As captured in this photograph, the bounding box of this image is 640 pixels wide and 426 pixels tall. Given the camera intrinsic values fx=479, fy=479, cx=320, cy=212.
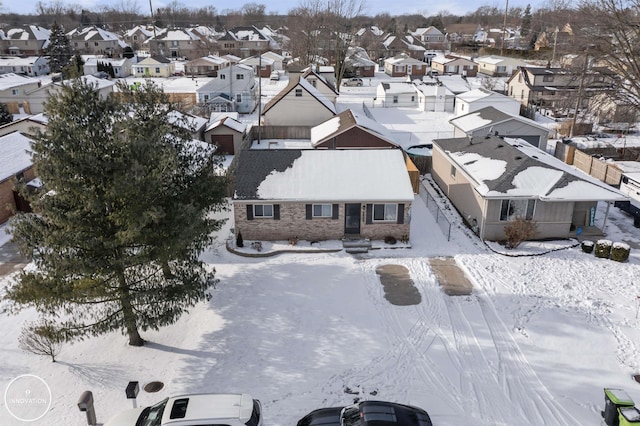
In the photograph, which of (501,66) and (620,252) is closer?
(620,252)

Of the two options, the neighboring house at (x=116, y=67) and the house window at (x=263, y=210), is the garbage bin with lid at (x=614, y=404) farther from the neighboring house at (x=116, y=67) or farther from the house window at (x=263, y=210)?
the neighboring house at (x=116, y=67)

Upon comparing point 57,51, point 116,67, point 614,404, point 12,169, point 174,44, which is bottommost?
point 614,404

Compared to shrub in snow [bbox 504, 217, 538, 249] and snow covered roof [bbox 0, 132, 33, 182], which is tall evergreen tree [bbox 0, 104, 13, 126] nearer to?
snow covered roof [bbox 0, 132, 33, 182]

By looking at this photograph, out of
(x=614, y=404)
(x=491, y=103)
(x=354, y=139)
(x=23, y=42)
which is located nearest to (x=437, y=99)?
(x=491, y=103)

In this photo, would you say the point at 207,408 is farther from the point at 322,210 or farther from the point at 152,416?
the point at 322,210

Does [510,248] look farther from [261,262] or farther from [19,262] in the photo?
[19,262]

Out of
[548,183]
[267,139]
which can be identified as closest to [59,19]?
[267,139]

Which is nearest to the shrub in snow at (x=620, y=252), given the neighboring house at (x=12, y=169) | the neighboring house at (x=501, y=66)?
the neighboring house at (x=12, y=169)
